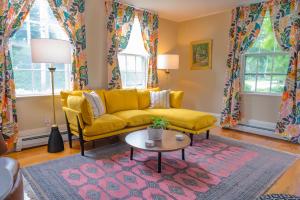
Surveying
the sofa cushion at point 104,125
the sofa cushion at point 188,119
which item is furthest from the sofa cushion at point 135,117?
the sofa cushion at point 188,119

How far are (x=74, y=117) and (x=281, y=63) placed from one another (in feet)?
12.0

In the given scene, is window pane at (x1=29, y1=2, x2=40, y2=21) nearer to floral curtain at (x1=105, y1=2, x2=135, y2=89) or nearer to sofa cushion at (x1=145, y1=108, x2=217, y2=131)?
floral curtain at (x1=105, y1=2, x2=135, y2=89)

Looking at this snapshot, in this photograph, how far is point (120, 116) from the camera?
132 inches

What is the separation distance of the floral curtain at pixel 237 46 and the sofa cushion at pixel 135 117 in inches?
71.2

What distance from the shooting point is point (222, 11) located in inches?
173

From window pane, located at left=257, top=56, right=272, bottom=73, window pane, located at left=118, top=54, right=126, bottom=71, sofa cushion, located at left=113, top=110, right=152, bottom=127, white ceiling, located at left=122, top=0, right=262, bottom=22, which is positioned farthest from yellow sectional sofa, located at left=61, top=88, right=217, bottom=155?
white ceiling, located at left=122, top=0, right=262, bottom=22

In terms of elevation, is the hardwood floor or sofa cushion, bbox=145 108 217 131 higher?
sofa cushion, bbox=145 108 217 131

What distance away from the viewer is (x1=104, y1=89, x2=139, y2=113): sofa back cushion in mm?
3592

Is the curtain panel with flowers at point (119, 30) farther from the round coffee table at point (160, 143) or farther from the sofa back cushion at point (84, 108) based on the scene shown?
the round coffee table at point (160, 143)

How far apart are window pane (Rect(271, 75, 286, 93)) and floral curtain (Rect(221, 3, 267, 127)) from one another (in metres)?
0.61

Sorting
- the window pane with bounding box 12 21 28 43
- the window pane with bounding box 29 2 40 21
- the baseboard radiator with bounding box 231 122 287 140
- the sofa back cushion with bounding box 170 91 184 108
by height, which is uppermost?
the window pane with bounding box 29 2 40 21

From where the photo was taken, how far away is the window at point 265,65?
3764 millimetres

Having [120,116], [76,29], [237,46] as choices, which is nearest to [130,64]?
[76,29]

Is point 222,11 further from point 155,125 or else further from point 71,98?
point 71,98
